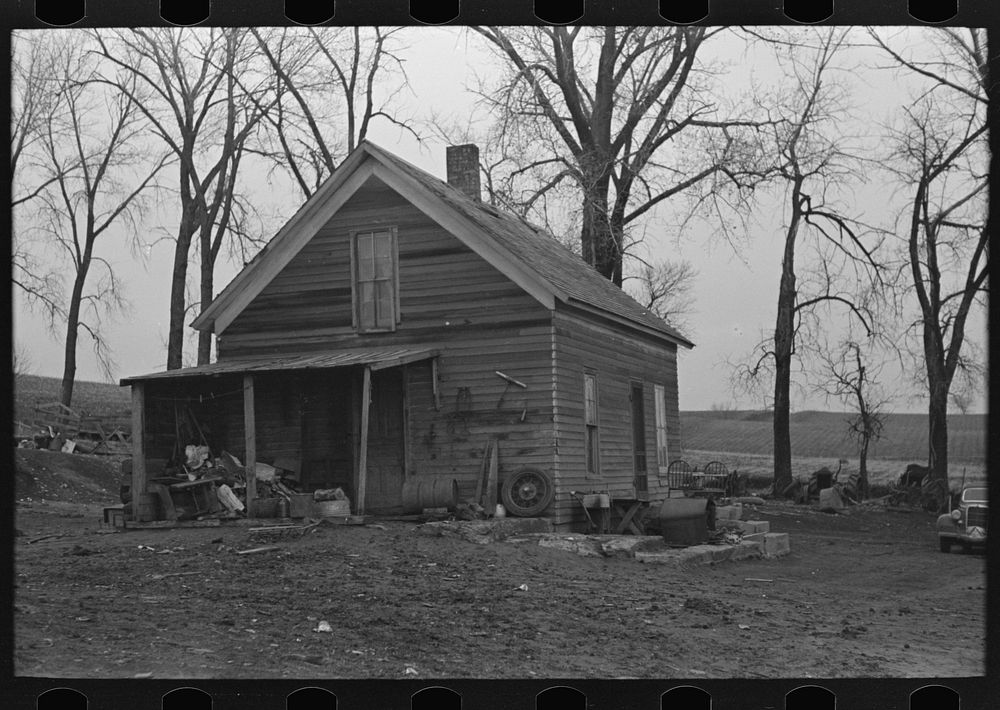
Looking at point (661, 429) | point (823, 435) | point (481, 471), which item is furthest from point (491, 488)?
point (823, 435)

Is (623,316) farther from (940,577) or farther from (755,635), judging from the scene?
(755,635)

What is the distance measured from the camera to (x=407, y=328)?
65.0 ft

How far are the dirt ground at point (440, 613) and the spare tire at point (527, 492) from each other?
6.77 feet

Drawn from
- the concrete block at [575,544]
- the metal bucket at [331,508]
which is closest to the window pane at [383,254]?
the metal bucket at [331,508]

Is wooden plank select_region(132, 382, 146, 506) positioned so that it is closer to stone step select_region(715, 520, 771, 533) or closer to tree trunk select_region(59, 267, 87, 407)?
stone step select_region(715, 520, 771, 533)

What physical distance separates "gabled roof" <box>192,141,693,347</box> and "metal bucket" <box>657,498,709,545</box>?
12.2 feet

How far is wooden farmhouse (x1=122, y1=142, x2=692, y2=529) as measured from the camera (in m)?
18.8

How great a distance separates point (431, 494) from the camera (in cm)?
1780

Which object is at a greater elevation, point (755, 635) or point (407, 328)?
point (407, 328)

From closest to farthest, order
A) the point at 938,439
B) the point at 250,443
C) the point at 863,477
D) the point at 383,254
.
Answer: the point at 250,443 < the point at 383,254 < the point at 938,439 < the point at 863,477

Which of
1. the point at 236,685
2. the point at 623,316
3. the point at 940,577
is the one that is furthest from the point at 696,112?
the point at 236,685

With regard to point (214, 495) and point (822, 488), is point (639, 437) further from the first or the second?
point (822, 488)

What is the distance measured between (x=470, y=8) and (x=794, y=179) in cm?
2532

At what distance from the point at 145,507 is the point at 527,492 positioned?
20.0ft
